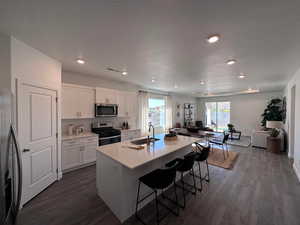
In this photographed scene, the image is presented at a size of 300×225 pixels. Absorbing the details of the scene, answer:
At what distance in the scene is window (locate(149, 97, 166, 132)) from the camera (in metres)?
6.37

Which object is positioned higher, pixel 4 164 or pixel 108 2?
pixel 108 2

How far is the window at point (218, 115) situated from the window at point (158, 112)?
4.24m

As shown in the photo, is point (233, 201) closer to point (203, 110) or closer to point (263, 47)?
point (263, 47)

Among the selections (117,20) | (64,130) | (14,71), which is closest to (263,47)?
(117,20)

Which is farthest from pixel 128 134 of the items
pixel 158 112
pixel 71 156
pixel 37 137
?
pixel 158 112

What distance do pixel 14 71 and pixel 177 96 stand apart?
7.13 m

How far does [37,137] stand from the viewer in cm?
239

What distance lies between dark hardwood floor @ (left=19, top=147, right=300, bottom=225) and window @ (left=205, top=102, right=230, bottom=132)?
5.83 metres

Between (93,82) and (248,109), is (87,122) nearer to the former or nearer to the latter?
(93,82)

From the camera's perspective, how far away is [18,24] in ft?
5.41

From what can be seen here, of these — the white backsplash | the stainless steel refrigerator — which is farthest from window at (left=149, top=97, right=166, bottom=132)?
the stainless steel refrigerator

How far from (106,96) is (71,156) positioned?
1.95m

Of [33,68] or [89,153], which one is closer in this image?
[33,68]

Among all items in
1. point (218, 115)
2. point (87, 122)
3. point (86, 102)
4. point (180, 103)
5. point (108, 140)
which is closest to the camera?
point (86, 102)
